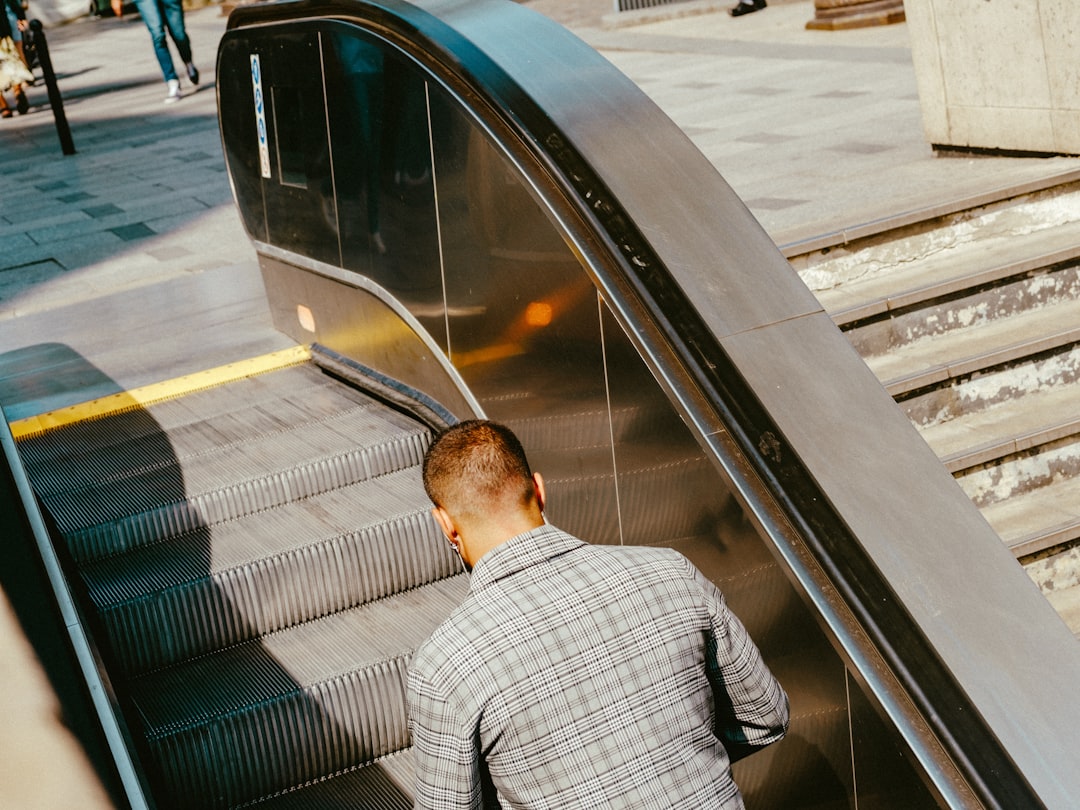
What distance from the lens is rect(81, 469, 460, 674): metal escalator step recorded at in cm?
357

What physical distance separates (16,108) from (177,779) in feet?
51.7

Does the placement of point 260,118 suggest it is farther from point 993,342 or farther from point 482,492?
point 482,492

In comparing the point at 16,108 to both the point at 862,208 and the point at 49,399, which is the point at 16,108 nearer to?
the point at 49,399

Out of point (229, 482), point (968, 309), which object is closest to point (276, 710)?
point (229, 482)

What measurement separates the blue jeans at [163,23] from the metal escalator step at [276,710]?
487 inches

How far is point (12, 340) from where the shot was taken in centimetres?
619

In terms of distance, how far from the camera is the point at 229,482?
161 inches

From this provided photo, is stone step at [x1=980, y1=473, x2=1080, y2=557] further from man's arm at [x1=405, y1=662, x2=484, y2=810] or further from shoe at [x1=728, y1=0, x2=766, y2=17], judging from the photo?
shoe at [x1=728, y1=0, x2=766, y2=17]

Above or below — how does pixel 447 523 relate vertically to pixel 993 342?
above

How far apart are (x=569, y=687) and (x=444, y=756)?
227mm

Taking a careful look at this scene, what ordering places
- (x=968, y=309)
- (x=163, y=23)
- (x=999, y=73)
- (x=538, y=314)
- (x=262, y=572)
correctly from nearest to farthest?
(x=538, y=314) < (x=262, y=572) < (x=968, y=309) < (x=999, y=73) < (x=163, y=23)

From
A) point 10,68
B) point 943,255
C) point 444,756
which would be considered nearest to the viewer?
point 444,756

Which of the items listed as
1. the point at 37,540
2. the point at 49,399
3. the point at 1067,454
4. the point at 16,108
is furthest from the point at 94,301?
the point at 16,108

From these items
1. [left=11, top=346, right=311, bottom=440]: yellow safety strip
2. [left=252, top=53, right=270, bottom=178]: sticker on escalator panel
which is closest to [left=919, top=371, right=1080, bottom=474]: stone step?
[left=11, top=346, right=311, bottom=440]: yellow safety strip
